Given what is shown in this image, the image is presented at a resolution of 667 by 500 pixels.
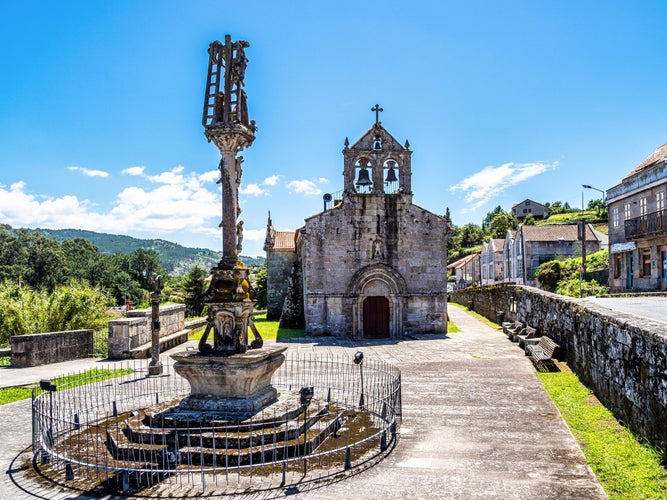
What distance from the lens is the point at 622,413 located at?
8695 mm

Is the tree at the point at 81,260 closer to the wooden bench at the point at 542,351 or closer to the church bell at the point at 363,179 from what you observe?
the church bell at the point at 363,179

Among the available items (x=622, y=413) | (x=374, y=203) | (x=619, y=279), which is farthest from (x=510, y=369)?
(x=619, y=279)

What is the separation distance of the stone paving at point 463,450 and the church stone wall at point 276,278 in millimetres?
22386

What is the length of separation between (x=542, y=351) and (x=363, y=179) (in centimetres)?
1339

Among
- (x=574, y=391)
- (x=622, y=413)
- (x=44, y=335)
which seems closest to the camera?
(x=622, y=413)

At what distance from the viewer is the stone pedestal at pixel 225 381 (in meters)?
8.70

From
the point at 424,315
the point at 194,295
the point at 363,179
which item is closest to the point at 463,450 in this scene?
the point at 424,315

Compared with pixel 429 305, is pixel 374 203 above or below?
above

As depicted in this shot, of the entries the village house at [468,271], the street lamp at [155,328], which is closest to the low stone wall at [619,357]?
the street lamp at [155,328]

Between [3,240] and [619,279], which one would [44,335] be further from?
[3,240]

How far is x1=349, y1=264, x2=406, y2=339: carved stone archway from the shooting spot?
2514cm

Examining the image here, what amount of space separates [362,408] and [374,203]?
16707 millimetres

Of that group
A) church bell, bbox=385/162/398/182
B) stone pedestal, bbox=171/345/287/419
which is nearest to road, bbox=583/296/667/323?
stone pedestal, bbox=171/345/287/419

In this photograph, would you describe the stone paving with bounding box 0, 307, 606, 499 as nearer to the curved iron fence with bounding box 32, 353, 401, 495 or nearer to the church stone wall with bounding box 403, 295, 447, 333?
the curved iron fence with bounding box 32, 353, 401, 495
